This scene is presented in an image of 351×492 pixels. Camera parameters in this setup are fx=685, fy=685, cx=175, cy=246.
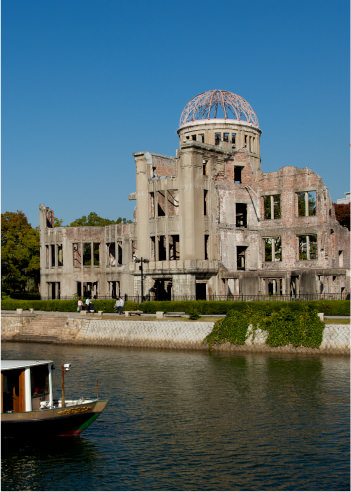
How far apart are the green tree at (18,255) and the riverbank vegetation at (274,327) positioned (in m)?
40.1

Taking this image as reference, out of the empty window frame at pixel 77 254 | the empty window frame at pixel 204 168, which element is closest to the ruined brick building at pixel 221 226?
the empty window frame at pixel 204 168

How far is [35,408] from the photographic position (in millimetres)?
25484

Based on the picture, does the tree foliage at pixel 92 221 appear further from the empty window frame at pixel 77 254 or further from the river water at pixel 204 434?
the river water at pixel 204 434

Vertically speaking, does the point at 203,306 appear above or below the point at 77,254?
below

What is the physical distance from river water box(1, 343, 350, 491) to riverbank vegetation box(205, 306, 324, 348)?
124 inches

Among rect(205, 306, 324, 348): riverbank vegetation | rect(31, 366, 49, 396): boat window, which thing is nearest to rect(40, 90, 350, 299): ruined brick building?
rect(205, 306, 324, 348): riverbank vegetation

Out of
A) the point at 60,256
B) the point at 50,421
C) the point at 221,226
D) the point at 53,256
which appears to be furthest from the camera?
the point at 60,256

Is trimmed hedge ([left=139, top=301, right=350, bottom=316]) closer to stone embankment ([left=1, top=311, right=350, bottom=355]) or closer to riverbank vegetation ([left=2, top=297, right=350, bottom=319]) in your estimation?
riverbank vegetation ([left=2, top=297, right=350, bottom=319])

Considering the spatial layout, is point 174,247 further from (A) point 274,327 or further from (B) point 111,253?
(A) point 274,327

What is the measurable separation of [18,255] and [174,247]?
22171 millimetres

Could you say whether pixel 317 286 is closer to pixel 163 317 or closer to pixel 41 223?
pixel 163 317

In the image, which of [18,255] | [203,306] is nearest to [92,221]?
[18,255]

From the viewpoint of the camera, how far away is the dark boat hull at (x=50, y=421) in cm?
2434

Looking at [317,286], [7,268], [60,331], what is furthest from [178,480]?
[7,268]
